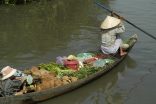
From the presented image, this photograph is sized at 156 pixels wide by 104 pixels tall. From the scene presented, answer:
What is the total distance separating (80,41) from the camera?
31.2ft

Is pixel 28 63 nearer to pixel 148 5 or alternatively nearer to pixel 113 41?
pixel 113 41

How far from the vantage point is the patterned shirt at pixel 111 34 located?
24.3 ft

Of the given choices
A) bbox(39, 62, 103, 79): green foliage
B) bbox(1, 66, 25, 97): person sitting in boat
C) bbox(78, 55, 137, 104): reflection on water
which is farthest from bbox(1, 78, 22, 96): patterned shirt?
bbox(78, 55, 137, 104): reflection on water

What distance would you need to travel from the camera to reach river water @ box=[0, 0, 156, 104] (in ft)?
20.9

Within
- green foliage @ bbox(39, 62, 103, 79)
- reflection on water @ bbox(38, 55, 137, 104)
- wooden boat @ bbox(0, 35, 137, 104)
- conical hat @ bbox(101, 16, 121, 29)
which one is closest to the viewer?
wooden boat @ bbox(0, 35, 137, 104)

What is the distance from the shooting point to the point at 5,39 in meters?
9.70

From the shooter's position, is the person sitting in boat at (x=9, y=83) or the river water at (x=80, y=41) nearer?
the person sitting in boat at (x=9, y=83)

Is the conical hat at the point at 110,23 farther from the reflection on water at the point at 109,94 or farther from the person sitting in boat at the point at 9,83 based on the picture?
the person sitting in boat at the point at 9,83

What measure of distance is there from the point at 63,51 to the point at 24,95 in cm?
342

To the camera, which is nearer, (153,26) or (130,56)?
(130,56)

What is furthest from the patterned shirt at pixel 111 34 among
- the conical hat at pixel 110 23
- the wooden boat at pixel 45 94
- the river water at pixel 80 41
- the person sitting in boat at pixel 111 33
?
the wooden boat at pixel 45 94

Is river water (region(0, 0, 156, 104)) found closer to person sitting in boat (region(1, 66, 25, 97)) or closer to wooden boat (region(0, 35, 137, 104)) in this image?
wooden boat (region(0, 35, 137, 104))

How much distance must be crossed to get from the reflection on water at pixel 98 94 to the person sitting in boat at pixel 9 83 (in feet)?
2.40

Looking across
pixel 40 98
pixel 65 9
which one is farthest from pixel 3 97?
pixel 65 9
